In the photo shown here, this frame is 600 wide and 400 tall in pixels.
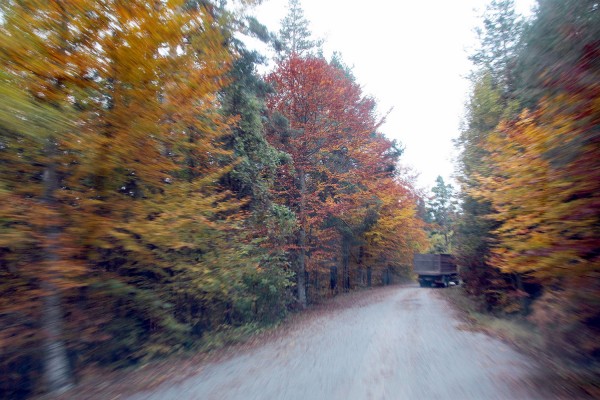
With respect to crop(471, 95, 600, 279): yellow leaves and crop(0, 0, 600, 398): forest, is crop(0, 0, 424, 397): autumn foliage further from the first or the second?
crop(471, 95, 600, 279): yellow leaves

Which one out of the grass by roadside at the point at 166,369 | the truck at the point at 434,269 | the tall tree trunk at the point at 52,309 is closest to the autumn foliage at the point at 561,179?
the grass by roadside at the point at 166,369

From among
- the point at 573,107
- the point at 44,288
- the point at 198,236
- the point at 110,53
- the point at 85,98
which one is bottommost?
the point at 44,288

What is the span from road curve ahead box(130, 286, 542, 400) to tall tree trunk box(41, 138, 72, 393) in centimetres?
129

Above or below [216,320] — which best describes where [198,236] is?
above

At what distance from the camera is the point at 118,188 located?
22.2 feet

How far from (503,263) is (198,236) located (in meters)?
7.14

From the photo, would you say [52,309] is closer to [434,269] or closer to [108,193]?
[108,193]

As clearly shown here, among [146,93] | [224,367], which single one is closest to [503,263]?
[224,367]

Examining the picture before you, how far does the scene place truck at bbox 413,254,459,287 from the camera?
105ft

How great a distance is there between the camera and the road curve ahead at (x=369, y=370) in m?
5.62

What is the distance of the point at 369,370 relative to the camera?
6.75m

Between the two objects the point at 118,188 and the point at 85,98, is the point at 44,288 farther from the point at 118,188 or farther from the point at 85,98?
the point at 85,98

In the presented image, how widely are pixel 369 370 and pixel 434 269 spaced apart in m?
27.6

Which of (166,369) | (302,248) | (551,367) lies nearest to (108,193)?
(166,369)
